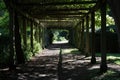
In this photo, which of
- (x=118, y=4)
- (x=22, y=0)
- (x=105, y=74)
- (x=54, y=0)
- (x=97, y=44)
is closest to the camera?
(x=118, y=4)

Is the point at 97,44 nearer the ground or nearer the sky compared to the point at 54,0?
nearer the ground

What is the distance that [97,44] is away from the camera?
3278 cm

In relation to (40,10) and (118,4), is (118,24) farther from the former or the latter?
(40,10)

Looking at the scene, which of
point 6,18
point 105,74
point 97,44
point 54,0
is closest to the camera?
point 105,74

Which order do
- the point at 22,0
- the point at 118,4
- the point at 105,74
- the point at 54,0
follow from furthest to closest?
the point at 54,0
the point at 22,0
the point at 105,74
the point at 118,4

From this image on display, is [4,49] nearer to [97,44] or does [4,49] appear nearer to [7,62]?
[7,62]

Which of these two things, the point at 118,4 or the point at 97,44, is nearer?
the point at 118,4

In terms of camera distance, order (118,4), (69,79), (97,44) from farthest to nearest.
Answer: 1. (97,44)
2. (69,79)
3. (118,4)

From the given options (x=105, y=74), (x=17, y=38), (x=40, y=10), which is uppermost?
(x=40, y=10)

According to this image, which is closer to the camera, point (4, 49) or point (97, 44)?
point (4, 49)

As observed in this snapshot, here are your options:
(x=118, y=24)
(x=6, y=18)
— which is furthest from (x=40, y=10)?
(x=118, y=24)

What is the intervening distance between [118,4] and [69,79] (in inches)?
242

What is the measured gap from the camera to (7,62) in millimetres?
18188

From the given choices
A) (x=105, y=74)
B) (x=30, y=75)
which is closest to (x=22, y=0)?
(x=30, y=75)
